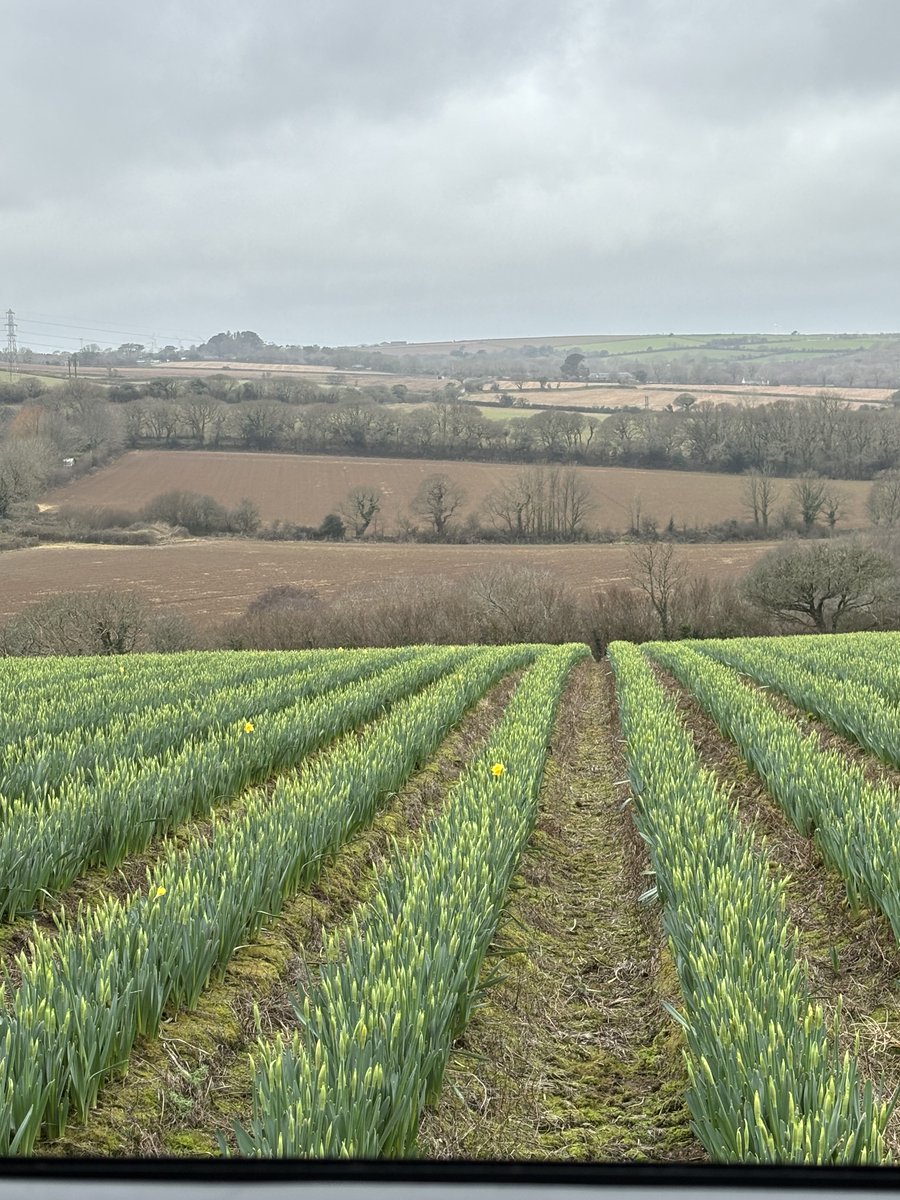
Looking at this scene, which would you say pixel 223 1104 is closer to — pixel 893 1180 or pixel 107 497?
pixel 893 1180

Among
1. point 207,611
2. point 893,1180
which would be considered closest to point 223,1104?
point 893,1180

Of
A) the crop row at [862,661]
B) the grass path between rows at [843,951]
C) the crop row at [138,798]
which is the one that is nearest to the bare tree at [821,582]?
the crop row at [862,661]

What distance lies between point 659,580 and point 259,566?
91.9 feet

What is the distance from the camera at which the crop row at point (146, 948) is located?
84.6 inches

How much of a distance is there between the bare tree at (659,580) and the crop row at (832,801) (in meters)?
31.2

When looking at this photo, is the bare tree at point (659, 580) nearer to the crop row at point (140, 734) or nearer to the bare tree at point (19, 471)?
the crop row at point (140, 734)

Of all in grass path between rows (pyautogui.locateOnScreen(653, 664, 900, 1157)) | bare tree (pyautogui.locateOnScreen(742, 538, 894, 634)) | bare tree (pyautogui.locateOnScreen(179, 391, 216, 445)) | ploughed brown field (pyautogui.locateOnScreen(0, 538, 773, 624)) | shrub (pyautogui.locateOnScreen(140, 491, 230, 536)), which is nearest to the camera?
grass path between rows (pyautogui.locateOnScreen(653, 664, 900, 1157))

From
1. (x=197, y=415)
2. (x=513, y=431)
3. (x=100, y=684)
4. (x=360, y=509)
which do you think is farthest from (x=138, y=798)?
(x=197, y=415)

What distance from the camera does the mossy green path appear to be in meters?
2.66

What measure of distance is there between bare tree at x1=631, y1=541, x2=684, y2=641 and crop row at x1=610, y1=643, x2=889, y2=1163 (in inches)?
1368

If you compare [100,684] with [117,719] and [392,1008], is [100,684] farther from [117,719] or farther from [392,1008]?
[392,1008]

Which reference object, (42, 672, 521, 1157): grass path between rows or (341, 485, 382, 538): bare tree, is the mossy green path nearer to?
(42, 672, 521, 1157): grass path between rows

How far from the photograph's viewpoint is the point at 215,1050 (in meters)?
2.84

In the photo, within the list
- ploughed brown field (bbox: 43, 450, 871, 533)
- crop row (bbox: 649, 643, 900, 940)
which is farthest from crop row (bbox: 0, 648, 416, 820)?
ploughed brown field (bbox: 43, 450, 871, 533)
